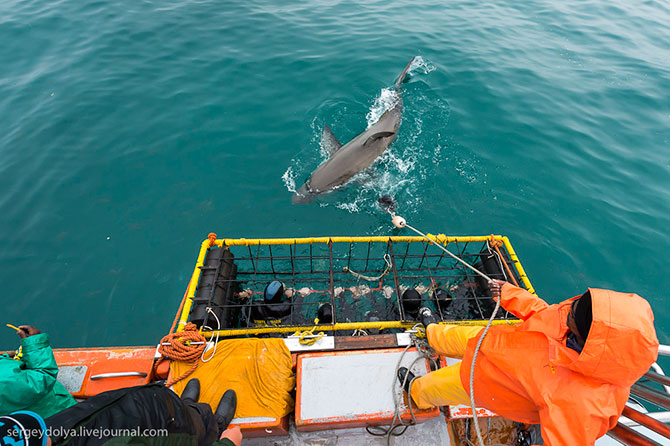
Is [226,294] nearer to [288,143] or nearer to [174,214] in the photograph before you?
[174,214]

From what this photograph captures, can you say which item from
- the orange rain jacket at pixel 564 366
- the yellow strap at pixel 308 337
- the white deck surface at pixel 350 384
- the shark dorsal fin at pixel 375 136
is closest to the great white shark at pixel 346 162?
the shark dorsal fin at pixel 375 136

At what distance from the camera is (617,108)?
11.5m

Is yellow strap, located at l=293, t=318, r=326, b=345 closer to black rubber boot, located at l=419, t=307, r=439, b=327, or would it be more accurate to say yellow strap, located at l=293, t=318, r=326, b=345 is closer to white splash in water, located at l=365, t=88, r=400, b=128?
black rubber boot, located at l=419, t=307, r=439, b=327

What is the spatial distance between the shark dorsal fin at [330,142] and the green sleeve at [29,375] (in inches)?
300

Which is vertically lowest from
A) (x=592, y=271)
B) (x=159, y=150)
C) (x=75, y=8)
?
(x=592, y=271)

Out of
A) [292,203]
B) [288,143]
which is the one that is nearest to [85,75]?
[288,143]

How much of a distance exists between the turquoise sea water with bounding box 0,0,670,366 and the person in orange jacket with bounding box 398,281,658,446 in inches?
176

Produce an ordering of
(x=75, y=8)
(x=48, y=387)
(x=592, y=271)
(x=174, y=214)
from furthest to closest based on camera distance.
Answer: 1. (x=75, y=8)
2. (x=174, y=214)
3. (x=592, y=271)
4. (x=48, y=387)

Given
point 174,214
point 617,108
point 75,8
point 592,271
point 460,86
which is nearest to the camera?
point 592,271

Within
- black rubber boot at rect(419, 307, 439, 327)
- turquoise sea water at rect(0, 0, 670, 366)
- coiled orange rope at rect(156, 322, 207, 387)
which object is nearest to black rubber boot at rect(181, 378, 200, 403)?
coiled orange rope at rect(156, 322, 207, 387)

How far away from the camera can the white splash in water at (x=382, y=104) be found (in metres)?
11.0

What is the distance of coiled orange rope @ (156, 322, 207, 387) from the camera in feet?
13.0

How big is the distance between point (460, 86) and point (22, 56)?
17.6m

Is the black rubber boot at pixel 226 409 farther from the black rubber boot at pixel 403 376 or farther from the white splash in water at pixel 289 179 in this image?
the white splash in water at pixel 289 179
